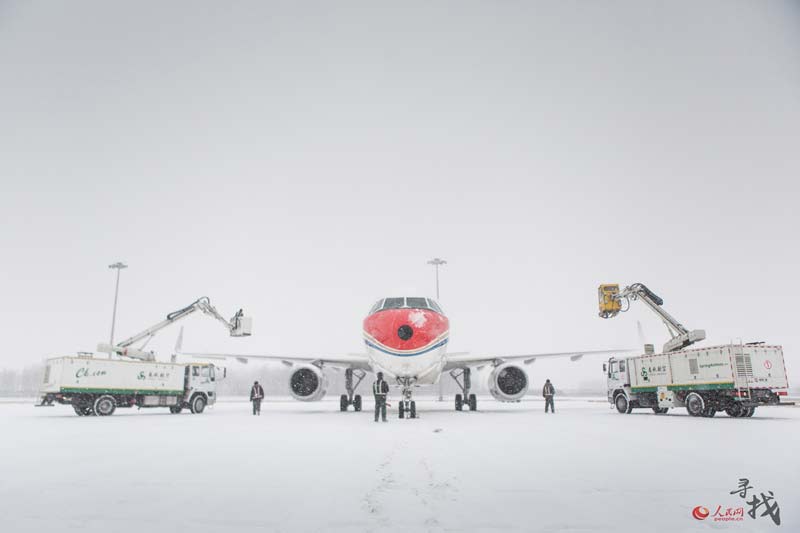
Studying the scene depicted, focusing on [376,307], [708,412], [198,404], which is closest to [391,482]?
→ [376,307]

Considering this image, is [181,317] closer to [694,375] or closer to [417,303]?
[417,303]

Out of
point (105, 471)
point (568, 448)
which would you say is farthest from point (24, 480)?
point (568, 448)

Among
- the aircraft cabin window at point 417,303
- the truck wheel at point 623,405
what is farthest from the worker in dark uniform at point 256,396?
the truck wheel at point 623,405

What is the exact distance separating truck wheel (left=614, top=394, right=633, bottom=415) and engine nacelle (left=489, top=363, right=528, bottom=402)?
168 inches

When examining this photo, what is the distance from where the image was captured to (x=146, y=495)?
504cm

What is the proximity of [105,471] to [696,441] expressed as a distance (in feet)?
34.3

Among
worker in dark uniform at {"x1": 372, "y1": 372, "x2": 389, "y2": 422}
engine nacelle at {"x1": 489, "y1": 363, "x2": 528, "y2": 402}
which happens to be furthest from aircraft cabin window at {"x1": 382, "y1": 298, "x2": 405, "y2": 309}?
engine nacelle at {"x1": 489, "y1": 363, "x2": 528, "y2": 402}

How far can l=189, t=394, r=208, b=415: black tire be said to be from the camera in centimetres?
2103

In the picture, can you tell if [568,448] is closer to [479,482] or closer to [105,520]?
[479,482]

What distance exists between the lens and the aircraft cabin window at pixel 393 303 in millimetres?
16062

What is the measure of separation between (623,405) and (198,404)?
18.7 meters

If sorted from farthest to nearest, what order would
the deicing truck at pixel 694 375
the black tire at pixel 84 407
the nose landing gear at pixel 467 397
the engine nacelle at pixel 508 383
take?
1. the nose landing gear at pixel 467 397
2. the engine nacelle at pixel 508 383
3. the black tire at pixel 84 407
4. the deicing truck at pixel 694 375

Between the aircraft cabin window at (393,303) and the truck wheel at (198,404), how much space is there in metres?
10.8

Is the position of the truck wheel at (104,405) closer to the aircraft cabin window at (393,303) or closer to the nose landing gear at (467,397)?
the aircraft cabin window at (393,303)
